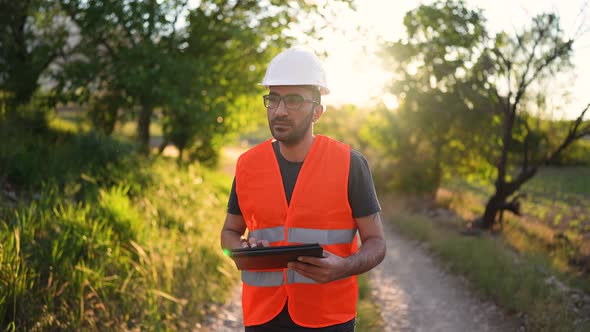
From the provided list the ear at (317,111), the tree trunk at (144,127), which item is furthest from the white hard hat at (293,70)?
the tree trunk at (144,127)

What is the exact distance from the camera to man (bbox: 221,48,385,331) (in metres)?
2.69

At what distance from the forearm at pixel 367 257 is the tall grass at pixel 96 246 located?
3151 millimetres

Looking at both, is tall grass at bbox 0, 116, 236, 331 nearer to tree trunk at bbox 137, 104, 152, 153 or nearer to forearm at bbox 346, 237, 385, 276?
forearm at bbox 346, 237, 385, 276

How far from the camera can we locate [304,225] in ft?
8.86

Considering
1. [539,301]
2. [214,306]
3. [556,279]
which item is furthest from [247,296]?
[556,279]

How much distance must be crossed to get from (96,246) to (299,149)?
380 centimetres

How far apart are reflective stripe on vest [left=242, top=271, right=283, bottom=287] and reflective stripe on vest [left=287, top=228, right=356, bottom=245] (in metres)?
0.24

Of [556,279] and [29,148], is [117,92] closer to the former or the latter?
[29,148]

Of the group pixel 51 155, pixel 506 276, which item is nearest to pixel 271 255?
pixel 506 276

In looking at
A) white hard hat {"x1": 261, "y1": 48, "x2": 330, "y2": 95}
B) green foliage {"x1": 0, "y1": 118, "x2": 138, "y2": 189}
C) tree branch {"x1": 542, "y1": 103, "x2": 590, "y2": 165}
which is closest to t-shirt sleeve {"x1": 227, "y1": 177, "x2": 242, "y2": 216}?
white hard hat {"x1": 261, "y1": 48, "x2": 330, "y2": 95}

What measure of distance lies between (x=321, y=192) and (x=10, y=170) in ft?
22.9

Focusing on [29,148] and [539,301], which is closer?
[539,301]

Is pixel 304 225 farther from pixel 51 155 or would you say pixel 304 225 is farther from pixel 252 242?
pixel 51 155

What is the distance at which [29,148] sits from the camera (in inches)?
374
